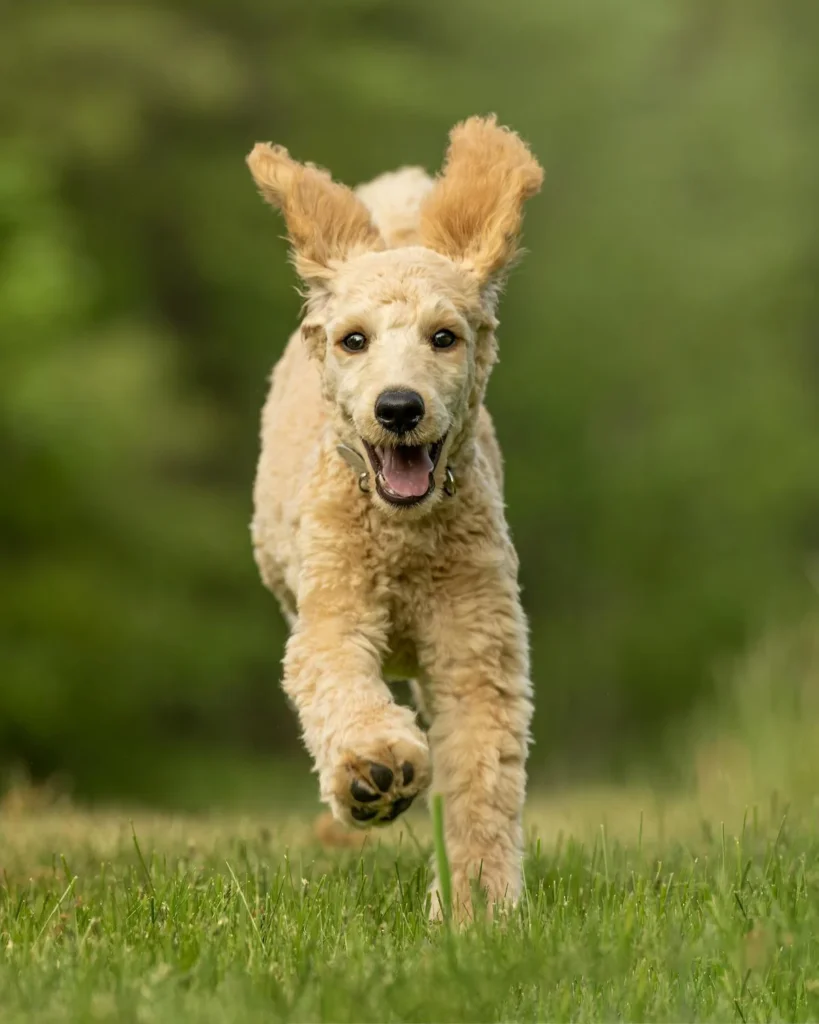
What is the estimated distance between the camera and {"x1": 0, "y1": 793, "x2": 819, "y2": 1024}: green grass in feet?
11.2

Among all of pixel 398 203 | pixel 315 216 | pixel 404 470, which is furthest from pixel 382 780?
pixel 398 203

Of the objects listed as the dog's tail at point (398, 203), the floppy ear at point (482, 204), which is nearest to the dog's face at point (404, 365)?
the floppy ear at point (482, 204)

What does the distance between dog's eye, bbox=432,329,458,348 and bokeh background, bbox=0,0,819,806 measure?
40.0 feet

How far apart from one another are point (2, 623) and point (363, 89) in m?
7.49

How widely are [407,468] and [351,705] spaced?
2.26ft

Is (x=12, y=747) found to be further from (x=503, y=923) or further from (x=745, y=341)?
(x=503, y=923)

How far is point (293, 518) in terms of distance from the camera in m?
5.58

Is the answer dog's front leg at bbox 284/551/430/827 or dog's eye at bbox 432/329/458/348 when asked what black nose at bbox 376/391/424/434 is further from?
dog's front leg at bbox 284/551/430/827

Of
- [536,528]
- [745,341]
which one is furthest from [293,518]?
[745,341]

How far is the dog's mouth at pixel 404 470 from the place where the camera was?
15.6 feet

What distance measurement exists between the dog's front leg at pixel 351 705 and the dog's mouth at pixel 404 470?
372 millimetres

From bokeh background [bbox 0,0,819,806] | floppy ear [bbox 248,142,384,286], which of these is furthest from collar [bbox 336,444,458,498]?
bokeh background [bbox 0,0,819,806]

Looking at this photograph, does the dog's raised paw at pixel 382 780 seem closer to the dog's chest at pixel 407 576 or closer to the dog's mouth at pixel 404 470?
the dog's mouth at pixel 404 470

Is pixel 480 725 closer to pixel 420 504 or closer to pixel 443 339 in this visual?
pixel 420 504
